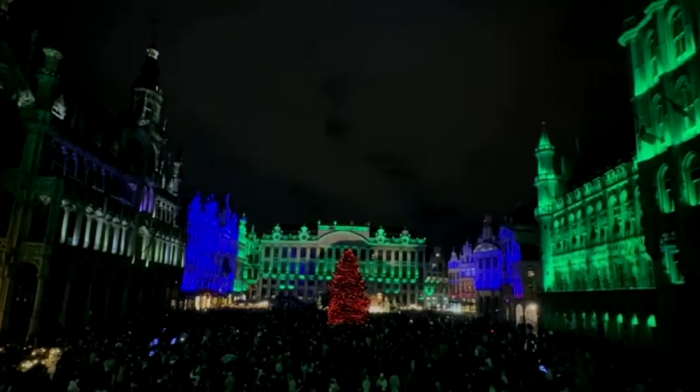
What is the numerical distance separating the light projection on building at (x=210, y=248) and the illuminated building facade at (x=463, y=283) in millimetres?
41988

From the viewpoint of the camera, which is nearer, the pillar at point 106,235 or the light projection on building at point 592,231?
the light projection on building at point 592,231

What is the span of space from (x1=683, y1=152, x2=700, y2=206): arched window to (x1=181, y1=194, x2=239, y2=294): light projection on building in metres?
54.0

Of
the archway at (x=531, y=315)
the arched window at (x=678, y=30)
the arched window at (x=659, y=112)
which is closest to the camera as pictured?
the arched window at (x=678, y=30)

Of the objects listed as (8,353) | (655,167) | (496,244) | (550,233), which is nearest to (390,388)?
(8,353)

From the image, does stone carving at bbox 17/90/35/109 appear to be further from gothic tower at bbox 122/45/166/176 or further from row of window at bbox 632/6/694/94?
row of window at bbox 632/6/694/94

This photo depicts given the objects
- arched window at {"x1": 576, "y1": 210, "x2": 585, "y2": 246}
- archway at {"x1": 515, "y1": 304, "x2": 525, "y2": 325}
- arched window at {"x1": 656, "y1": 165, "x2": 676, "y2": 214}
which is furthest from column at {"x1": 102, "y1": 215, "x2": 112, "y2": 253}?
archway at {"x1": 515, "y1": 304, "x2": 525, "y2": 325}

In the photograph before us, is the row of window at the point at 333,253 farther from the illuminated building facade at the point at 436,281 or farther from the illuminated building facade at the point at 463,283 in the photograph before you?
the illuminated building facade at the point at 463,283

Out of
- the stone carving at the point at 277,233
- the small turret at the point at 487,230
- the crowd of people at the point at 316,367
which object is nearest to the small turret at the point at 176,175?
the crowd of people at the point at 316,367

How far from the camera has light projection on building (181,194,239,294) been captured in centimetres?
6384

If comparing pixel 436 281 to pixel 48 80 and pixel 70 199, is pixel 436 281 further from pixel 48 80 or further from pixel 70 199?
pixel 48 80

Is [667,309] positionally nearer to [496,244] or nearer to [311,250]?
[496,244]

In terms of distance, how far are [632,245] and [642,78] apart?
1087cm

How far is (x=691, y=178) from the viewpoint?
22531 mm

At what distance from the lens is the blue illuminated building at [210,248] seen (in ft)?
209
